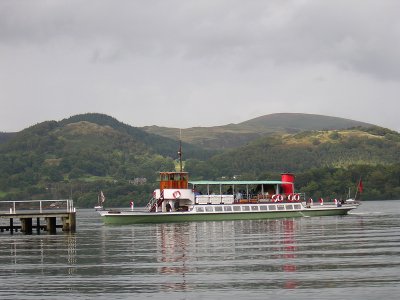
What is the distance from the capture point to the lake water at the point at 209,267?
37.9 meters

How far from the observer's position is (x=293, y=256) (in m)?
52.3

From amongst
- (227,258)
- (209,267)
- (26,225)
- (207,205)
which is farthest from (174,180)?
(209,267)

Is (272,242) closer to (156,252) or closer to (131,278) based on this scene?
(156,252)

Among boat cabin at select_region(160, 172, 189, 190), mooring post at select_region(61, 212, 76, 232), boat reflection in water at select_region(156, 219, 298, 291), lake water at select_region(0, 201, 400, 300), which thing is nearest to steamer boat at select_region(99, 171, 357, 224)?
boat cabin at select_region(160, 172, 189, 190)

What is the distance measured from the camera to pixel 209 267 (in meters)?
47.4

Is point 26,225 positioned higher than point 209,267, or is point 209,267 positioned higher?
point 26,225

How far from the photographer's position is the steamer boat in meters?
107

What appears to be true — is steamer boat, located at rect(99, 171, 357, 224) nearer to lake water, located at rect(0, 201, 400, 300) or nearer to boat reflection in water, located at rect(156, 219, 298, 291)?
boat reflection in water, located at rect(156, 219, 298, 291)

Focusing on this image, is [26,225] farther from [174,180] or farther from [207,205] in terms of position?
[207,205]

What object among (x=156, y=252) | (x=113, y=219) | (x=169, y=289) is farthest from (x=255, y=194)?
(x=169, y=289)

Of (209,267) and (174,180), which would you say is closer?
(209,267)

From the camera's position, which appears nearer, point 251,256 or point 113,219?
point 251,256

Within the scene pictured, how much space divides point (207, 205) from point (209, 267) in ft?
205

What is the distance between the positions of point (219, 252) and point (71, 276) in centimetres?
1483
